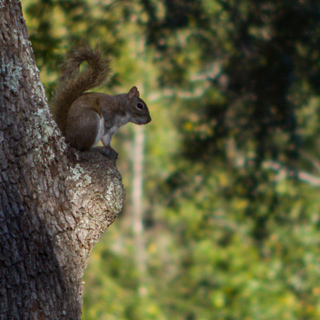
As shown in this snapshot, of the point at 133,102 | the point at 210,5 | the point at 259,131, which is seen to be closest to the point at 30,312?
the point at 133,102

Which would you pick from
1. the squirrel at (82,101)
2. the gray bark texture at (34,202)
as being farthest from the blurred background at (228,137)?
the gray bark texture at (34,202)

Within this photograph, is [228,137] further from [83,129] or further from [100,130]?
→ [83,129]

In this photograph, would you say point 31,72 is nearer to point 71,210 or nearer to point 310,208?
point 71,210

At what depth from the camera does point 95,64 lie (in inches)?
83.3

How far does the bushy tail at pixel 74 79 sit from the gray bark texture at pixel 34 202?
0.59 metres

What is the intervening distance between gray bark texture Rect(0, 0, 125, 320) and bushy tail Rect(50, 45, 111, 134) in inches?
23.1

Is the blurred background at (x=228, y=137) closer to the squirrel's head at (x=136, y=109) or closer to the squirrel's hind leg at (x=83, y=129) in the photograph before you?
the squirrel's head at (x=136, y=109)

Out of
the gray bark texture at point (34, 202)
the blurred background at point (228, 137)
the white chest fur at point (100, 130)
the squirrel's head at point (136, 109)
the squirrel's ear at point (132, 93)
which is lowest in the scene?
the gray bark texture at point (34, 202)

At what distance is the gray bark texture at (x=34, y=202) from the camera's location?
1.34m

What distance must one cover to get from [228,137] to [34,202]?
4125 mm

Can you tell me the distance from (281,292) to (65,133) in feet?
15.8

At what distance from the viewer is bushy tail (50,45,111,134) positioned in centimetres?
205

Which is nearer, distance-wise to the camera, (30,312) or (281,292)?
(30,312)

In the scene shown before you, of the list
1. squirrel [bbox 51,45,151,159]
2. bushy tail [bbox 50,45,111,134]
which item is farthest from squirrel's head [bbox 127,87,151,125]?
bushy tail [bbox 50,45,111,134]
